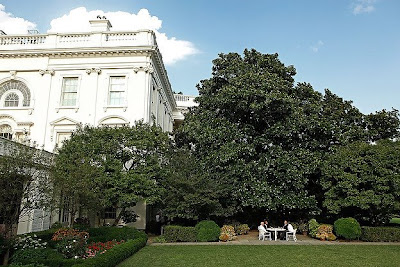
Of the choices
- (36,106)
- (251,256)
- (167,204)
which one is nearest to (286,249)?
(251,256)

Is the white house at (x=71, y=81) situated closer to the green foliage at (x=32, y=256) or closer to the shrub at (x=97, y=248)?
the shrub at (x=97, y=248)

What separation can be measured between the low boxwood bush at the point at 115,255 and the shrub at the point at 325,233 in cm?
1026

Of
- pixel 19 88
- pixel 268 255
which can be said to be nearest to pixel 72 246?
pixel 268 255

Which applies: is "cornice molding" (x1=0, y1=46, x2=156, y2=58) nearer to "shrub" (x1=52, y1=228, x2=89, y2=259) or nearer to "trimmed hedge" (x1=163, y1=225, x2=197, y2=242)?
"trimmed hedge" (x1=163, y1=225, x2=197, y2=242)

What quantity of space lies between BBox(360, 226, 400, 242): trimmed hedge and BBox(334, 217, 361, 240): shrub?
0.59 m

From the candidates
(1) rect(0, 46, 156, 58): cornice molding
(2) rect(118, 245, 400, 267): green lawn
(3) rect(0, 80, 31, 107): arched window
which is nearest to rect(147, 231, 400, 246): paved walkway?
(2) rect(118, 245, 400, 267): green lawn

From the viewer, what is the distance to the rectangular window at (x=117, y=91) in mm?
24998

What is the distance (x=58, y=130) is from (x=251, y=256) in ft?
55.3

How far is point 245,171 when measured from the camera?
20859 mm

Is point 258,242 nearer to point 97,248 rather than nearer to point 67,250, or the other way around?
point 97,248

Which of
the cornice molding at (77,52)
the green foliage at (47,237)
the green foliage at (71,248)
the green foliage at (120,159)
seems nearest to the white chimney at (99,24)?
the cornice molding at (77,52)

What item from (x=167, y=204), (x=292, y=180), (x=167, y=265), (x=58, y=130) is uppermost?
(x=58, y=130)

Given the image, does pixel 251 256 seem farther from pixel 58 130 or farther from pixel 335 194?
pixel 58 130

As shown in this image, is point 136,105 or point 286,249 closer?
point 286,249
